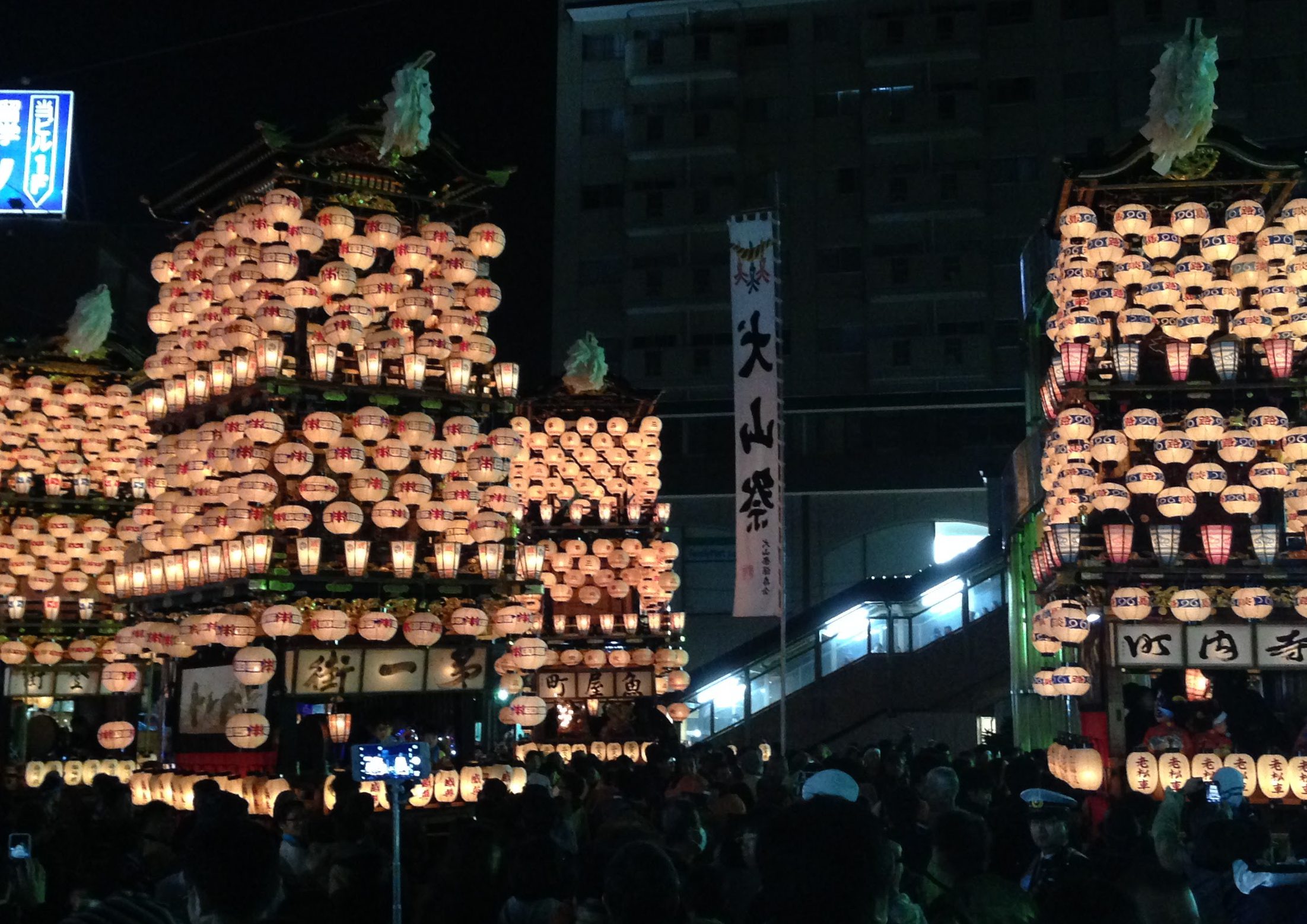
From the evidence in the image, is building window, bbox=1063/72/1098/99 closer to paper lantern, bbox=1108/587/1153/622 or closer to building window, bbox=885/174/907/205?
building window, bbox=885/174/907/205

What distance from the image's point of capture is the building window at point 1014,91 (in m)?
44.8

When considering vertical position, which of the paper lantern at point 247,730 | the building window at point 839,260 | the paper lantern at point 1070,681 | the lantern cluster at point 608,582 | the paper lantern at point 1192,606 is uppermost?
the building window at point 839,260

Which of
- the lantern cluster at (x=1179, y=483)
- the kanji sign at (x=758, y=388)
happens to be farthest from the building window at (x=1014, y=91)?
the lantern cluster at (x=1179, y=483)

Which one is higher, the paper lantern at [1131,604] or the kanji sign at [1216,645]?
the paper lantern at [1131,604]

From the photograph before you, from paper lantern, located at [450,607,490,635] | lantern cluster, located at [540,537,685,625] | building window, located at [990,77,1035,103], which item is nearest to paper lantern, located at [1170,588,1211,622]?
paper lantern, located at [450,607,490,635]

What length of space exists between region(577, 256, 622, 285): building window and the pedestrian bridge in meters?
15.6

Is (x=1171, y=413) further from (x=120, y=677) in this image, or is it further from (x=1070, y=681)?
(x=120, y=677)

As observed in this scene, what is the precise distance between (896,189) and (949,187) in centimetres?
161

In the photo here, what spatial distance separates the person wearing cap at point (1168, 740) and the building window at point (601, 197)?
109ft

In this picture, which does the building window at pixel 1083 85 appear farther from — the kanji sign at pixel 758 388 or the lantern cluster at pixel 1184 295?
the lantern cluster at pixel 1184 295

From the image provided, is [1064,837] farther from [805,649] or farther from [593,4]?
[593,4]

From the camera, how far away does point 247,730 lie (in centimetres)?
1848

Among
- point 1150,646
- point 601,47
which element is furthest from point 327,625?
point 601,47

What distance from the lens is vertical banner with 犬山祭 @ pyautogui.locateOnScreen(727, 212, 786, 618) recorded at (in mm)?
22344
